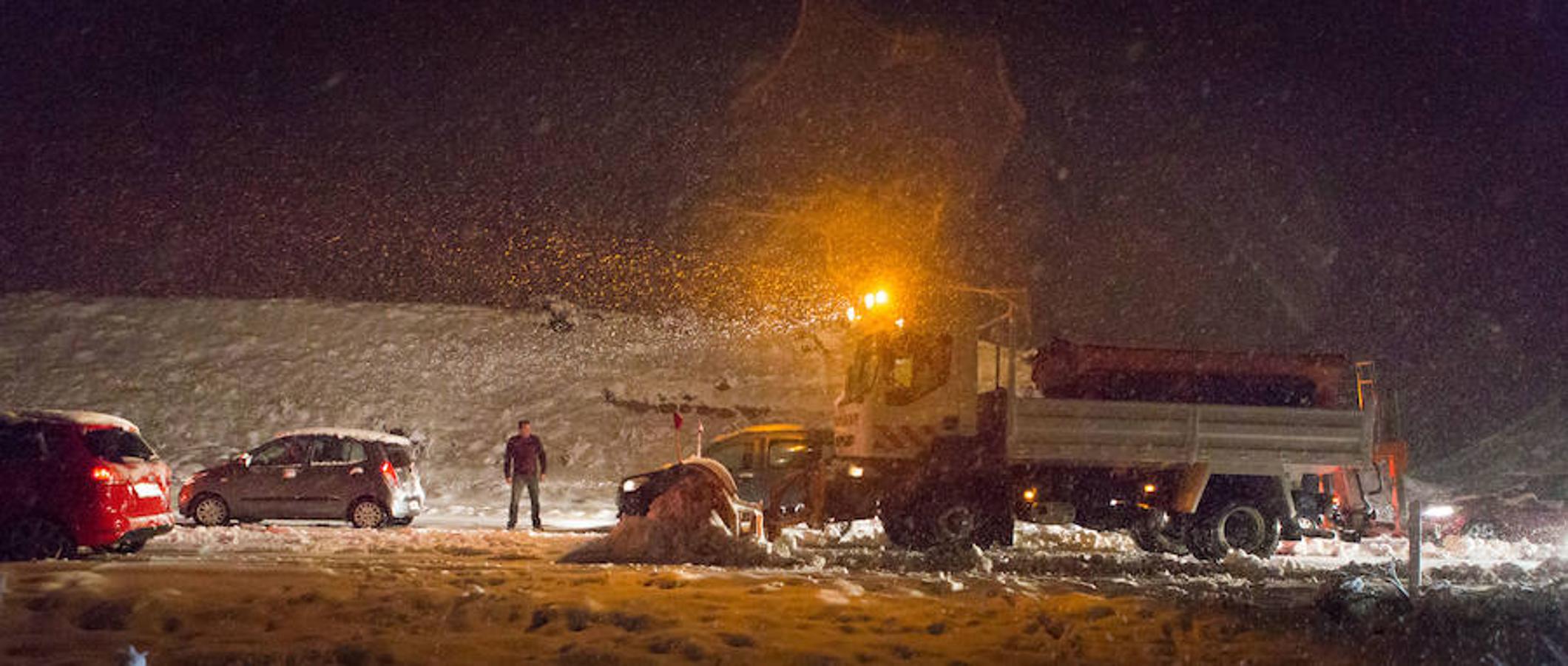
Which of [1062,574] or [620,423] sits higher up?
[620,423]

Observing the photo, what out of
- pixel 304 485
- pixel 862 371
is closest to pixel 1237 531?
pixel 862 371

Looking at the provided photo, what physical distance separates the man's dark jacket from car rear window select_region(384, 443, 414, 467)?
4.61ft

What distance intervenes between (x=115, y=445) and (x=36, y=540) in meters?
1.15

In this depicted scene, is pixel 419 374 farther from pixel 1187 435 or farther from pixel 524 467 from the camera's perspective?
pixel 1187 435

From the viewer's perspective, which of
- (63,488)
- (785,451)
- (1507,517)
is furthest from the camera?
(1507,517)

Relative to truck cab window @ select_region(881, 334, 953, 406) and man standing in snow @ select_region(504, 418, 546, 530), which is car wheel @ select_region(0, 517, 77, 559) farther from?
truck cab window @ select_region(881, 334, 953, 406)

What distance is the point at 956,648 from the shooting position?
7.19 meters

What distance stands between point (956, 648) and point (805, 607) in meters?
1.52

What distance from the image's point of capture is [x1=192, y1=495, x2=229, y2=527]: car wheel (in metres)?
16.3

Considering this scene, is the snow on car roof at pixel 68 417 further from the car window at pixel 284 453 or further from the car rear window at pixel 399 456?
the car rear window at pixel 399 456

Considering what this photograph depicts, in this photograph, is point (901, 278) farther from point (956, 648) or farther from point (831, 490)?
point (956, 648)

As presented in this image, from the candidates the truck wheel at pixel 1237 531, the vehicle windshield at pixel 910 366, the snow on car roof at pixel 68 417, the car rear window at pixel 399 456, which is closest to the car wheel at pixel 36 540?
the snow on car roof at pixel 68 417

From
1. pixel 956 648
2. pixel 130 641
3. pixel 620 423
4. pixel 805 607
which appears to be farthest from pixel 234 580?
pixel 620 423

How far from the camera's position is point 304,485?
16344mm
